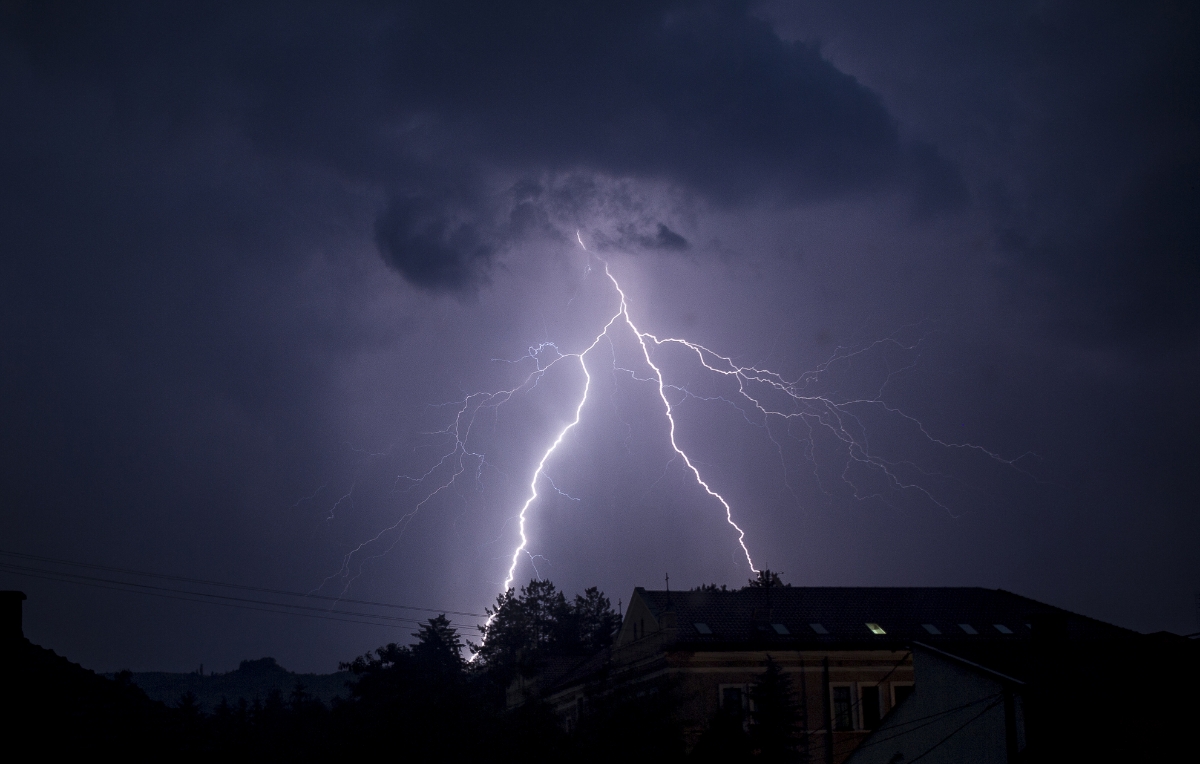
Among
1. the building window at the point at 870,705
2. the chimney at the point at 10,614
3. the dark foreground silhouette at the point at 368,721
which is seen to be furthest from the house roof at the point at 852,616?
the chimney at the point at 10,614

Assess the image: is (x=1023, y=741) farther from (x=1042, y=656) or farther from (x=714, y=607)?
(x=714, y=607)

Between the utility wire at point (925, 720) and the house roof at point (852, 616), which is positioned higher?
the house roof at point (852, 616)

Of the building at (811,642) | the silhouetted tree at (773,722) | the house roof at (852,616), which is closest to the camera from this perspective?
the silhouetted tree at (773,722)

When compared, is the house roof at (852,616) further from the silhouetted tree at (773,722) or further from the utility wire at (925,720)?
the utility wire at (925,720)

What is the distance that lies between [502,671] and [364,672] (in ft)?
16.2

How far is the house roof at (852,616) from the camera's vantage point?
35625 millimetres

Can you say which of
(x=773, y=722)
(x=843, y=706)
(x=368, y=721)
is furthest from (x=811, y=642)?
(x=368, y=721)

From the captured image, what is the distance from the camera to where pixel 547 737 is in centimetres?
2006

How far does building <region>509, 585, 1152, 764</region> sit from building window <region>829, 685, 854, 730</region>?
0.04 metres

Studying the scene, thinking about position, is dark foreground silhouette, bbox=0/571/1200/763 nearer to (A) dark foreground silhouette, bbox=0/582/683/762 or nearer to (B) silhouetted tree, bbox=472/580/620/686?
(A) dark foreground silhouette, bbox=0/582/683/762

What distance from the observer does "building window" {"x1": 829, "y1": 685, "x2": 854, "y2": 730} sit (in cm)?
3384

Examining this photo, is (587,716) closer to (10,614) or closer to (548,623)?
(10,614)

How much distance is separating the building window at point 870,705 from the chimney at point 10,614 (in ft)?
93.3

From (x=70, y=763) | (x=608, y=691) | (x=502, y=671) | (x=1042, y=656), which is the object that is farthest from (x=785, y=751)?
(x=70, y=763)
